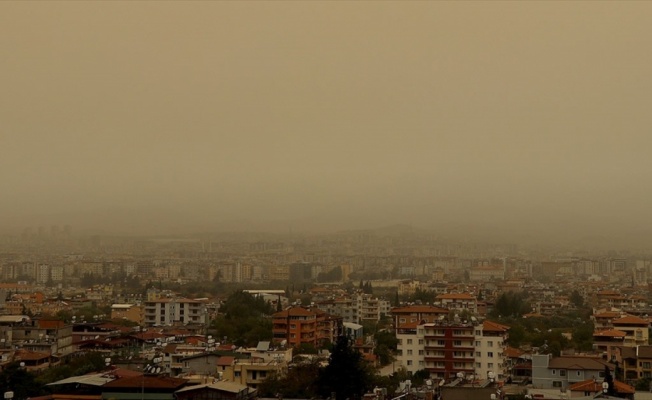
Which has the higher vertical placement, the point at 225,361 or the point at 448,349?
the point at 225,361

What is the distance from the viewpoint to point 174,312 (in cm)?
2547

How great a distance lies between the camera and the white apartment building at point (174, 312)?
25.2m

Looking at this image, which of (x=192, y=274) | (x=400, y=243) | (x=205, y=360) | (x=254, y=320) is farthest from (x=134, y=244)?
(x=205, y=360)

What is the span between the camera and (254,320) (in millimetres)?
21625

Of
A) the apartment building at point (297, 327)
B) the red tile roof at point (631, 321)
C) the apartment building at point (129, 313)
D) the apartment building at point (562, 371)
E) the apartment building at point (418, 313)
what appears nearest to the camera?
the apartment building at point (562, 371)

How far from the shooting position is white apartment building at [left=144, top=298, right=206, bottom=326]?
2520 centimetres

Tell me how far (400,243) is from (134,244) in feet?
80.1

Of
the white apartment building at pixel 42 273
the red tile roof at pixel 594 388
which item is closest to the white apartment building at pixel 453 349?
the red tile roof at pixel 594 388

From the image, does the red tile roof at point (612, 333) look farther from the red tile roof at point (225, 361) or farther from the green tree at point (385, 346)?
the red tile roof at point (225, 361)

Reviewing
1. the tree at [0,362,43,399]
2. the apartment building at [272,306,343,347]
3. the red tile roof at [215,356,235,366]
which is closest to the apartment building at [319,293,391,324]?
the apartment building at [272,306,343,347]

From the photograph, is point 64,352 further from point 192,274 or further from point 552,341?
point 192,274

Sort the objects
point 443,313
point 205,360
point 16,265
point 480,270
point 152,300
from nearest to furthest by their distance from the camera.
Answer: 1. point 205,360
2. point 443,313
3. point 152,300
4. point 16,265
5. point 480,270

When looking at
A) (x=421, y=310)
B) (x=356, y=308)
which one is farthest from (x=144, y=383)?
(x=356, y=308)

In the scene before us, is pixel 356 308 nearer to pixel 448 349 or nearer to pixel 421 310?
pixel 421 310
